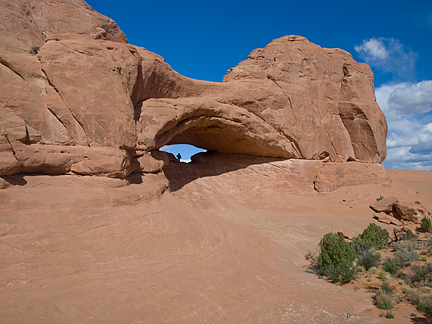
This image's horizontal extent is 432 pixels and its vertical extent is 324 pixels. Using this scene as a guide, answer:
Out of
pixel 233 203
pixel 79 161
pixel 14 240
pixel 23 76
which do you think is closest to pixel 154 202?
pixel 79 161

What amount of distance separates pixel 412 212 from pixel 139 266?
13799 millimetres

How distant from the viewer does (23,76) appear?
7.19 meters

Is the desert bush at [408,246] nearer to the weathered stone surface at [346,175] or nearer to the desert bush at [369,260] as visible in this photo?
the desert bush at [369,260]

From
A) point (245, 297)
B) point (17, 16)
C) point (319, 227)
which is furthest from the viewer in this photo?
point (319, 227)

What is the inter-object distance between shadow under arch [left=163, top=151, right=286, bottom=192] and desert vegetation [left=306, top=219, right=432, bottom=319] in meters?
8.36

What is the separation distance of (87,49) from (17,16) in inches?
120

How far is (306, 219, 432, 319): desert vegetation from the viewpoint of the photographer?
5.62 m

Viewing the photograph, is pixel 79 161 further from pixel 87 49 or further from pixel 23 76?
pixel 87 49

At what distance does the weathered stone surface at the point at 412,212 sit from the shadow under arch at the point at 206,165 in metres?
6.62

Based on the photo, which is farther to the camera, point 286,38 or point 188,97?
point 286,38

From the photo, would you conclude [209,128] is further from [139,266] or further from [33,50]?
[139,266]

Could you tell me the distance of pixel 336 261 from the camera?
25.2ft

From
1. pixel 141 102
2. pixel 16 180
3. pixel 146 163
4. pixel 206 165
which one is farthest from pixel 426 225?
pixel 16 180

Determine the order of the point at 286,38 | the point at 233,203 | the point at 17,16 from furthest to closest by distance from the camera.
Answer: the point at 286,38
the point at 233,203
the point at 17,16
